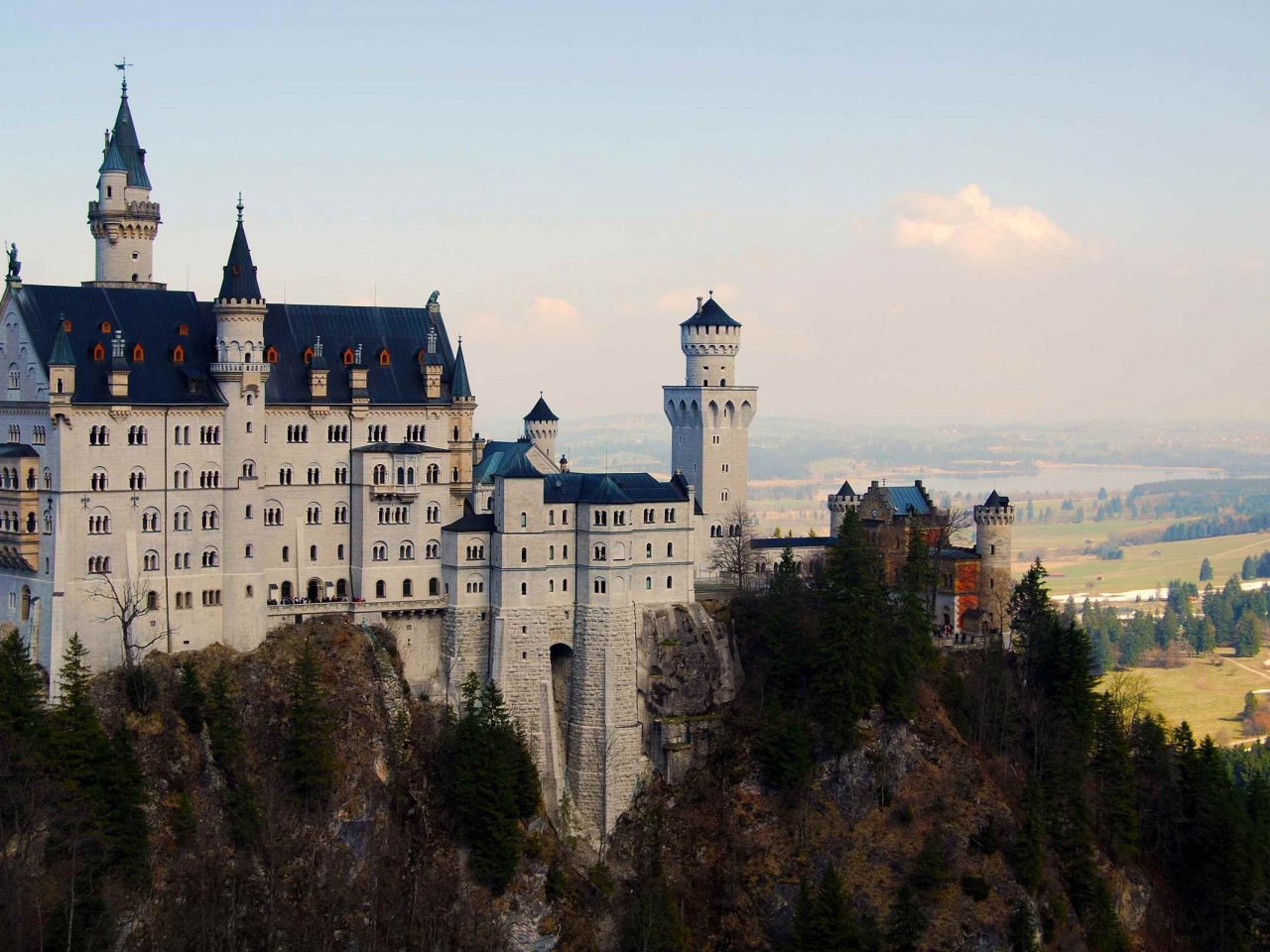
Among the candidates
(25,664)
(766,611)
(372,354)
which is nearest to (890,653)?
(766,611)

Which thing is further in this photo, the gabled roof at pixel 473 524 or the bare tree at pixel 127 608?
the gabled roof at pixel 473 524

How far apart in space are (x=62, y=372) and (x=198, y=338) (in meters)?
8.34

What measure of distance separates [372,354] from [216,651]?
17742 millimetres

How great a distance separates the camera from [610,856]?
88938 mm

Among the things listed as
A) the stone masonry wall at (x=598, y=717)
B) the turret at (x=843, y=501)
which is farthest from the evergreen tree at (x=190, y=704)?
the turret at (x=843, y=501)

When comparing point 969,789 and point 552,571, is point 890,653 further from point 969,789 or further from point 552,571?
point 552,571

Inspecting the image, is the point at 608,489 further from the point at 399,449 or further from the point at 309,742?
the point at 309,742

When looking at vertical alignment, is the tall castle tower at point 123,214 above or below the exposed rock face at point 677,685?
above

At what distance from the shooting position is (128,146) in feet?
305

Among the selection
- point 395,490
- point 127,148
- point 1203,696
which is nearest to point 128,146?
point 127,148

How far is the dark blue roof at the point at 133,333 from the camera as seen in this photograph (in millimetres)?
82062

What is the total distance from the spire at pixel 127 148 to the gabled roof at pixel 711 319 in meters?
31.6

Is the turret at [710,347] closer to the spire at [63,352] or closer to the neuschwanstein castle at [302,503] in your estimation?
the neuschwanstein castle at [302,503]

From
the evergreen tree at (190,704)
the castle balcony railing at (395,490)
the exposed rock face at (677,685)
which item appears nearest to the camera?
the evergreen tree at (190,704)
